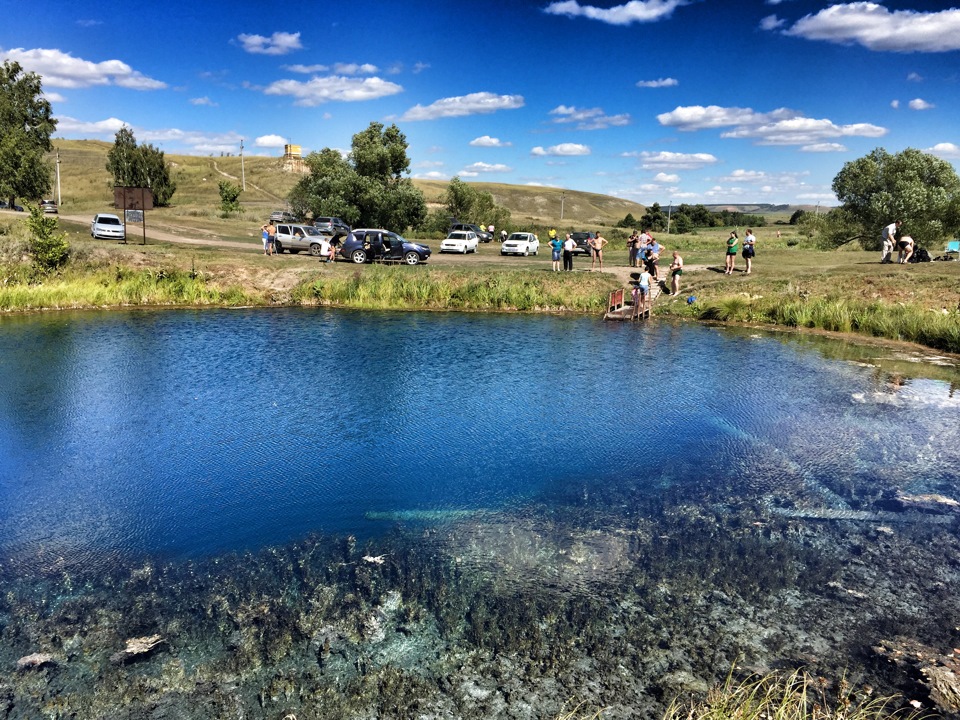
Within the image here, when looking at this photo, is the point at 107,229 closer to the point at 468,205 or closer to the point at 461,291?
the point at 461,291

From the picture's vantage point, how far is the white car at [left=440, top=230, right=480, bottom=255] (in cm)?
4906

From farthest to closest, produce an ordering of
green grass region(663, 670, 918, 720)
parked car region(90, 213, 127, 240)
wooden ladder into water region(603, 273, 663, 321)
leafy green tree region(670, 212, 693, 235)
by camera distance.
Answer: leafy green tree region(670, 212, 693, 235) < parked car region(90, 213, 127, 240) < wooden ladder into water region(603, 273, 663, 321) < green grass region(663, 670, 918, 720)

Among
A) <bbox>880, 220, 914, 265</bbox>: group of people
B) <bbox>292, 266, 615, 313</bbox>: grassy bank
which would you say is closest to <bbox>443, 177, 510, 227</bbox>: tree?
<bbox>292, 266, 615, 313</bbox>: grassy bank

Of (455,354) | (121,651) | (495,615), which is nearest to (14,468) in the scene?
(121,651)

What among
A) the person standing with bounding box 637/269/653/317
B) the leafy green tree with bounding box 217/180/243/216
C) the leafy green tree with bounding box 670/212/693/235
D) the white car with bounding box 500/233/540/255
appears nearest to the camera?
the person standing with bounding box 637/269/653/317

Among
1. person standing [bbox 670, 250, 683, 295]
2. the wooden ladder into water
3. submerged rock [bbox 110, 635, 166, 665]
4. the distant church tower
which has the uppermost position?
the distant church tower

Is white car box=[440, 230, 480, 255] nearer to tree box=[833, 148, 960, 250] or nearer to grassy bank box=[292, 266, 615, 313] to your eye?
grassy bank box=[292, 266, 615, 313]

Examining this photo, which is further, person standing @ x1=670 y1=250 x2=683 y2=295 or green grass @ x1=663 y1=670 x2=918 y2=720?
person standing @ x1=670 y1=250 x2=683 y2=295

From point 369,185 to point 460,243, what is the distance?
20.0 metres

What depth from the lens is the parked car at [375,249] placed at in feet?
128

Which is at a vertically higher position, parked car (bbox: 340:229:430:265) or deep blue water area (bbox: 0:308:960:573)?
parked car (bbox: 340:229:430:265)

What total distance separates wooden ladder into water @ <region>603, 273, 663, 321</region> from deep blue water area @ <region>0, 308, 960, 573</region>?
509cm

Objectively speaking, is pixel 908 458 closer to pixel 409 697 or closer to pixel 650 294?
pixel 409 697

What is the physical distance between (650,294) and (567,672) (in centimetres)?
2657
